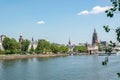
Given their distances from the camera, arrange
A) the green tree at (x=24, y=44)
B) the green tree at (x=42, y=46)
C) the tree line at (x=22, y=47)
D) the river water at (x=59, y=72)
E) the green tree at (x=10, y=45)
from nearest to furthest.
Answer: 1. the river water at (x=59, y=72)
2. the green tree at (x=10, y=45)
3. the tree line at (x=22, y=47)
4. the green tree at (x=24, y=44)
5. the green tree at (x=42, y=46)

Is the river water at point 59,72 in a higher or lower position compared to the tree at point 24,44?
lower

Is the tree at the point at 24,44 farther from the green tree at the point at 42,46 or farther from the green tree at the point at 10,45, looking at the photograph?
the green tree at the point at 42,46

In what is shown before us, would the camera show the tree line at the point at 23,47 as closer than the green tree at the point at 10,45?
No

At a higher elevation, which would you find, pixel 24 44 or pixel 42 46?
pixel 24 44

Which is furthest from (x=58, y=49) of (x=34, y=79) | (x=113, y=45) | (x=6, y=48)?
(x=113, y=45)

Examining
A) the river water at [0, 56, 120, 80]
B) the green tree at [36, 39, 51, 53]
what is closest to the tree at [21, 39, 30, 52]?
the green tree at [36, 39, 51, 53]

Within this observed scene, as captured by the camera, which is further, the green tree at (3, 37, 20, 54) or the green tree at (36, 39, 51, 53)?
the green tree at (36, 39, 51, 53)

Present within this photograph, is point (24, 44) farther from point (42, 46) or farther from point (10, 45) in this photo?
point (42, 46)

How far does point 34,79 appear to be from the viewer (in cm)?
3622

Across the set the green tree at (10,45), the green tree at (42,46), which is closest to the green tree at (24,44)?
the green tree at (10,45)

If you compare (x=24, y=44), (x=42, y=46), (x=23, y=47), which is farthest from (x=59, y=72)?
(x=42, y=46)

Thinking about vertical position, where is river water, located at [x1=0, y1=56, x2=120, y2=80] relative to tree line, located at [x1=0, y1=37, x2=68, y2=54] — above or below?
below

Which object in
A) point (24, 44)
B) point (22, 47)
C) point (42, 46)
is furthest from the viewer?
point (42, 46)

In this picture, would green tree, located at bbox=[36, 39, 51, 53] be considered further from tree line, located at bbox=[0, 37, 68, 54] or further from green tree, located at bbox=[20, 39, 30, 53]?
green tree, located at bbox=[20, 39, 30, 53]
